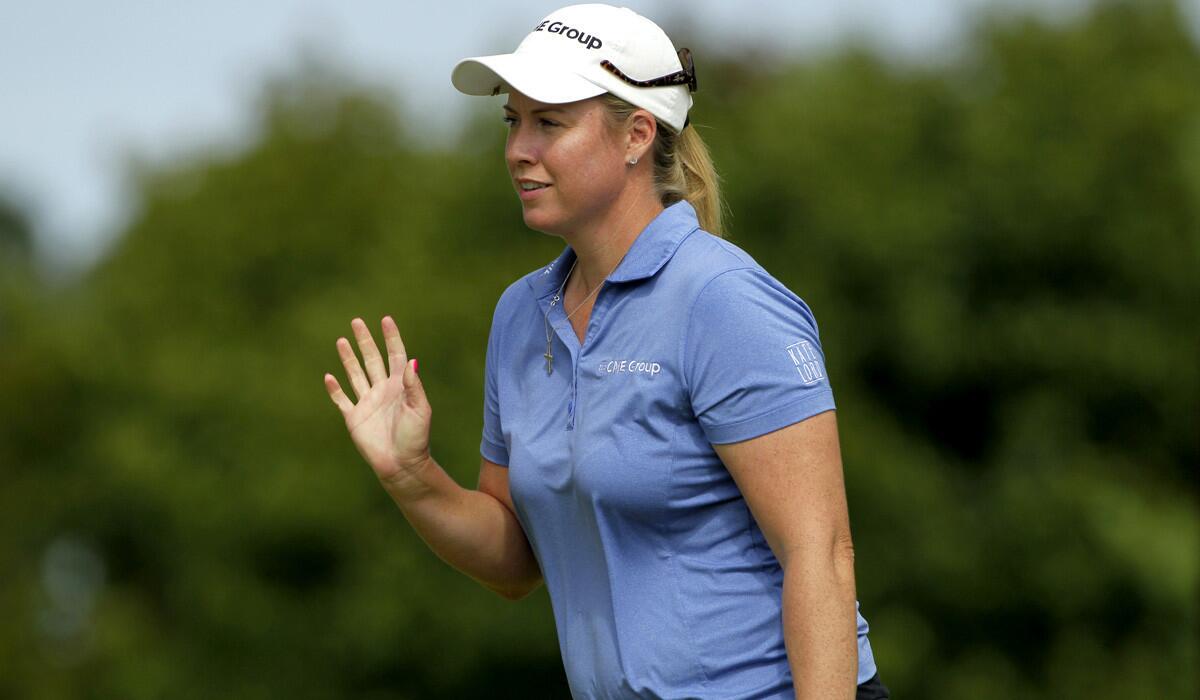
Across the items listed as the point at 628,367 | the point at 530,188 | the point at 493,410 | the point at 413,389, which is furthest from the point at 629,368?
the point at 493,410

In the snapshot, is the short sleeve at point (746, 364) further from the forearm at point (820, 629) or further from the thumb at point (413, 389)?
the thumb at point (413, 389)

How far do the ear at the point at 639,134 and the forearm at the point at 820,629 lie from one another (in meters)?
0.80

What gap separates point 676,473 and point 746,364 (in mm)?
216

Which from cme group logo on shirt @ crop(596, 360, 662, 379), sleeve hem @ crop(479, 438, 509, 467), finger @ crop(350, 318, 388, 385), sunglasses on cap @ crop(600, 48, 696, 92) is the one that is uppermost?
sunglasses on cap @ crop(600, 48, 696, 92)

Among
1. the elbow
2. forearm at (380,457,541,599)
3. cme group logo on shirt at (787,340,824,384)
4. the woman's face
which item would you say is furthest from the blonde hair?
the elbow

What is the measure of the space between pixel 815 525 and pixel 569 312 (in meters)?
0.66

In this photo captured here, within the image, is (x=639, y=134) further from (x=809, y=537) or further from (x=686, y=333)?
(x=809, y=537)

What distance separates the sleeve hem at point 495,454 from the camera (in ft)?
12.9

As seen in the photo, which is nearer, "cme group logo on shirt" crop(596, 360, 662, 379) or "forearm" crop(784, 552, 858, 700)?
"forearm" crop(784, 552, 858, 700)

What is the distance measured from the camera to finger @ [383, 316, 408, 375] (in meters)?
3.69

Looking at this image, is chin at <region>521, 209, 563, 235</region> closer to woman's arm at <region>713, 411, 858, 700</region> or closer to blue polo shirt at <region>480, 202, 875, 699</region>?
blue polo shirt at <region>480, 202, 875, 699</region>

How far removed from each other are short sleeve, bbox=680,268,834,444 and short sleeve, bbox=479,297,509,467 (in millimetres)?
606

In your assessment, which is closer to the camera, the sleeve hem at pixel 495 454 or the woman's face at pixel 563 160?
the woman's face at pixel 563 160

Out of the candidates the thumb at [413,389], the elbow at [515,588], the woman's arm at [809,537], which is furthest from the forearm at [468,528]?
the woman's arm at [809,537]
